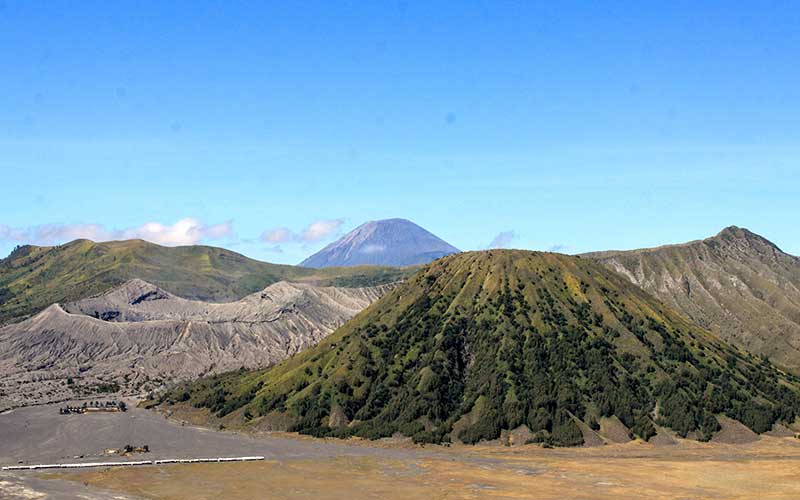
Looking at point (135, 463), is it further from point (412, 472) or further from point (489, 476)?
point (489, 476)

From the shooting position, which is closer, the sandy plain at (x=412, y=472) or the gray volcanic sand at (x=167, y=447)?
the sandy plain at (x=412, y=472)

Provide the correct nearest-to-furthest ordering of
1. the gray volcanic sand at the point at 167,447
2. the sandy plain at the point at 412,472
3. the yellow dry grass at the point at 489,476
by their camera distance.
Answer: the yellow dry grass at the point at 489,476 → the sandy plain at the point at 412,472 → the gray volcanic sand at the point at 167,447

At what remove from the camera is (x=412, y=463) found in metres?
167

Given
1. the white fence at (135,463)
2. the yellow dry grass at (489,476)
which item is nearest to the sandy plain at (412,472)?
the yellow dry grass at (489,476)

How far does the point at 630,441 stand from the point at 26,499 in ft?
418

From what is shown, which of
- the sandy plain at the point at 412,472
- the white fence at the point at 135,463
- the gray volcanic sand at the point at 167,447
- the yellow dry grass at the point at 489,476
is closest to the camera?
the yellow dry grass at the point at 489,476

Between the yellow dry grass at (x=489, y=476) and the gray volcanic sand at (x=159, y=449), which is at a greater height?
the gray volcanic sand at (x=159, y=449)

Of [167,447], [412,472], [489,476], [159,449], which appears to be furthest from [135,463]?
[489,476]

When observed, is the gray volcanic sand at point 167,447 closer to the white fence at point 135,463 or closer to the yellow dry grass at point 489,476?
the white fence at point 135,463

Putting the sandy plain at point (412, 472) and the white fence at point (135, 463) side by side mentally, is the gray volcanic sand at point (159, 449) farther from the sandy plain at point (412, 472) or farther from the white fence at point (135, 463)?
the white fence at point (135, 463)

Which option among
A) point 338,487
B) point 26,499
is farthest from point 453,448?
point 26,499

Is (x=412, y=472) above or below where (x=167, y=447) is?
below

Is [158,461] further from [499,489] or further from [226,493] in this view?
[499,489]

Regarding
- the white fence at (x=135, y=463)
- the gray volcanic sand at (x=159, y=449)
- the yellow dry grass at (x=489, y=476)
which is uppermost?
the gray volcanic sand at (x=159, y=449)
